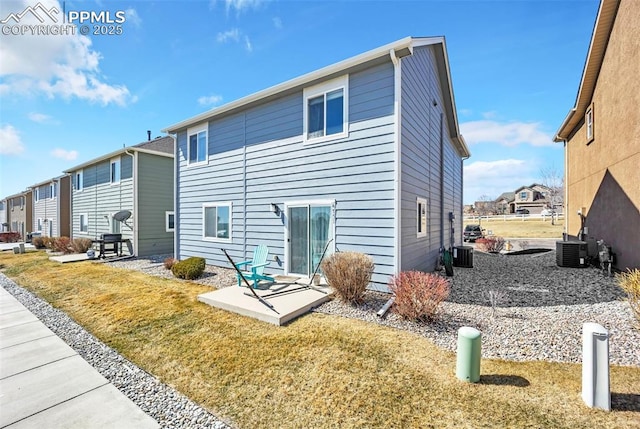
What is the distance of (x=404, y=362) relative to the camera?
134 inches

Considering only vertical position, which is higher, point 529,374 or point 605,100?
point 605,100

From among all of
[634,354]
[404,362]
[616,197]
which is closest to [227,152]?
[404,362]

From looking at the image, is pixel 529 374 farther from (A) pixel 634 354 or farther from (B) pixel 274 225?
(B) pixel 274 225

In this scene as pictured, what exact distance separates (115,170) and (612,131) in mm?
21194

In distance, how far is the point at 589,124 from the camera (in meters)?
10.5

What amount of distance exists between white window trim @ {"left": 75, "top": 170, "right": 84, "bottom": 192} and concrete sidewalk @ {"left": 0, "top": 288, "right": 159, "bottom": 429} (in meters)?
17.5

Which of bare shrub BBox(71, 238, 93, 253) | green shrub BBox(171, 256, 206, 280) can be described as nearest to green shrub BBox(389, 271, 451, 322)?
green shrub BBox(171, 256, 206, 280)

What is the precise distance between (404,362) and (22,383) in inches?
178

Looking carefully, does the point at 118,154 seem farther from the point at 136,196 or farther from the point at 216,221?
the point at 216,221

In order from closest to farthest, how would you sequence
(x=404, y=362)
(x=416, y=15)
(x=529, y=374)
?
(x=529, y=374) < (x=404, y=362) < (x=416, y=15)

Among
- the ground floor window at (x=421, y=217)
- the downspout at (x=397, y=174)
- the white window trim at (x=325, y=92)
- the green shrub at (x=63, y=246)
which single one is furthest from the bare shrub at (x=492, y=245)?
the green shrub at (x=63, y=246)

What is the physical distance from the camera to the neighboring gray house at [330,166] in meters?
6.26

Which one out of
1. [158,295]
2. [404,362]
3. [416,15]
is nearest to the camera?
[404,362]

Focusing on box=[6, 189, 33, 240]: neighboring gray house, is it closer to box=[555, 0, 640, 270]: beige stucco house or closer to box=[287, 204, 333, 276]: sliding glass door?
box=[287, 204, 333, 276]: sliding glass door
